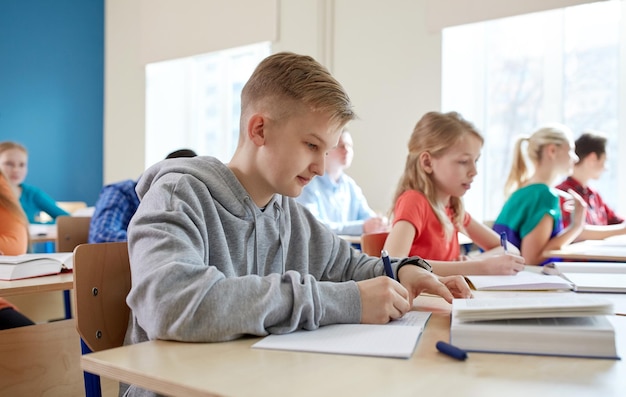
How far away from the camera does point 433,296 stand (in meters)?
1.40

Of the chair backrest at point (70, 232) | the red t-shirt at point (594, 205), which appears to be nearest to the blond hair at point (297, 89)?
the chair backrest at point (70, 232)

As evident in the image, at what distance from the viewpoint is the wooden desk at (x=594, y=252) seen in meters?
2.45

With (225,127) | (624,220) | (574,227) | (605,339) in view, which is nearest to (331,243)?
(605,339)

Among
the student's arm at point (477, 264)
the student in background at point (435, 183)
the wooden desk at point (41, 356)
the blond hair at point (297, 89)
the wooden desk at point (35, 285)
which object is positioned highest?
the blond hair at point (297, 89)

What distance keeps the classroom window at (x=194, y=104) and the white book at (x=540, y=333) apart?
206 inches

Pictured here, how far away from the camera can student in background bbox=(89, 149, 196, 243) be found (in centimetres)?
285

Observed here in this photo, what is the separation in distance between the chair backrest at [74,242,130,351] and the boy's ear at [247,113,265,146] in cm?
35

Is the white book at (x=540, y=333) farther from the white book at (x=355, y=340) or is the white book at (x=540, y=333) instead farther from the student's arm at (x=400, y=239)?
the student's arm at (x=400, y=239)

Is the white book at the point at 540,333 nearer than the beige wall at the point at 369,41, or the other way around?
the white book at the point at 540,333

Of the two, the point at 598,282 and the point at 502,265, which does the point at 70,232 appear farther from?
the point at 598,282

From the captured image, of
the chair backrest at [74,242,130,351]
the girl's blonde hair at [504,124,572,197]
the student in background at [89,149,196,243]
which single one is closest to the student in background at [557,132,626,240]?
the girl's blonde hair at [504,124,572,197]

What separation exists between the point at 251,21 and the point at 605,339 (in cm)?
487

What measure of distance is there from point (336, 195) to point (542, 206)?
1490 mm

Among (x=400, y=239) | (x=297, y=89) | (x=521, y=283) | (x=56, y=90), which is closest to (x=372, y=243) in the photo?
(x=400, y=239)
